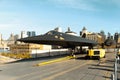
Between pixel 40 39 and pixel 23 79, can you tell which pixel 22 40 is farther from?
pixel 23 79

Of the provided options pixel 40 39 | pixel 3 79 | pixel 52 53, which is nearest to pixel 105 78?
pixel 3 79

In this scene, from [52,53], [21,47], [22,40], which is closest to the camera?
[22,40]

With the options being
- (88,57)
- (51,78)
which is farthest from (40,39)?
(51,78)

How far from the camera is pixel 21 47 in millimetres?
61188

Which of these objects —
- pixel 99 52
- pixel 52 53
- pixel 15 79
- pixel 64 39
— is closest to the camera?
pixel 15 79

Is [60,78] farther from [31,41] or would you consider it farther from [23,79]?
[31,41]

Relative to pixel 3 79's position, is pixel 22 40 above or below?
above

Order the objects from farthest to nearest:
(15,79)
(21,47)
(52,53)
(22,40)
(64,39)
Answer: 1. (21,47)
2. (52,53)
3. (64,39)
4. (22,40)
5. (15,79)

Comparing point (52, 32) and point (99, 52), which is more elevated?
point (52, 32)

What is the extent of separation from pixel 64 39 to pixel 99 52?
22.9 ft

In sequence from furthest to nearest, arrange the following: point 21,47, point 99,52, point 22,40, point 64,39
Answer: point 21,47, point 99,52, point 64,39, point 22,40

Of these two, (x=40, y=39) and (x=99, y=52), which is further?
(x=99, y=52)

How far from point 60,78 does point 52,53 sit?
40.1 m

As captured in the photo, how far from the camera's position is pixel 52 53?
57.0m
